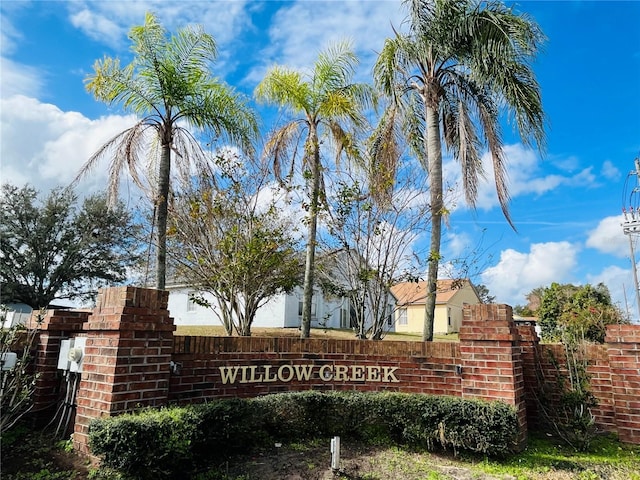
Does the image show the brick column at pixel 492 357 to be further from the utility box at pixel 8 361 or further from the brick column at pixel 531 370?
the utility box at pixel 8 361

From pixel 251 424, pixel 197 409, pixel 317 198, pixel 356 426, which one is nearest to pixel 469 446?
pixel 356 426

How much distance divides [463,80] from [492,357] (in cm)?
665

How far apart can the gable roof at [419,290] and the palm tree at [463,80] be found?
3.25 ft

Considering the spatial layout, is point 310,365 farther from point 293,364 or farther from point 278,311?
point 278,311

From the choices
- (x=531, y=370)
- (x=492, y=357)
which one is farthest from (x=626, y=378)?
(x=492, y=357)

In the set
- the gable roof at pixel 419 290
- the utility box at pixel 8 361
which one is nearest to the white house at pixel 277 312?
the gable roof at pixel 419 290

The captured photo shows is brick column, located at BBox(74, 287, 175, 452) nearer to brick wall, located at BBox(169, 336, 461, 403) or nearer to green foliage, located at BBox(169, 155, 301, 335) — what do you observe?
brick wall, located at BBox(169, 336, 461, 403)

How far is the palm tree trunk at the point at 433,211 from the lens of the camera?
28.6 ft

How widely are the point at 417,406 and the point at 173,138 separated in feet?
25.1

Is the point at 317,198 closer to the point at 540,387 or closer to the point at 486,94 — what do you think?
the point at 486,94

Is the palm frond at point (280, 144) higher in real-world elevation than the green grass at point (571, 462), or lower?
higher

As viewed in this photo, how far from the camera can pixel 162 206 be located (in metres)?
9.23

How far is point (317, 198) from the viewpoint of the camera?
9680 mm

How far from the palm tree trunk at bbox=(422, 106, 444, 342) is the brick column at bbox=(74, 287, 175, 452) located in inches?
216
